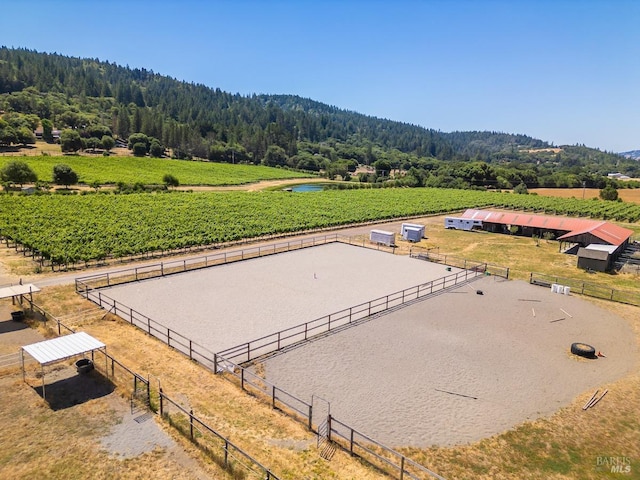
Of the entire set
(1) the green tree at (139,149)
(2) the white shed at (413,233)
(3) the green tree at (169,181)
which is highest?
(1) the green tree at (139,149)

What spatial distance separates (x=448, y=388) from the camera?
756 inches

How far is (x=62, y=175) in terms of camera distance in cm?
7825

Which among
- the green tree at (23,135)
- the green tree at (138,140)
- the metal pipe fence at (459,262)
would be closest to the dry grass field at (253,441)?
the metal pipe fence at (459,262)

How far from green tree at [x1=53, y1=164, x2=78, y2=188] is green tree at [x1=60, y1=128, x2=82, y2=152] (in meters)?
53.9

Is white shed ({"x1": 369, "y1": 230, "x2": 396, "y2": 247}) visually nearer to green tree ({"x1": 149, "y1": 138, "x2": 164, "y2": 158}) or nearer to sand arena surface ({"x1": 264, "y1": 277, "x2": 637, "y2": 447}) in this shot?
sand arena surface ({"x1": 264, "y1": 277, "x2": 637, "y2": 447})

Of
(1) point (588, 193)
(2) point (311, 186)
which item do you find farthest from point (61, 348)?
(1) point (588, 193)

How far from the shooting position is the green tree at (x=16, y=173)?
73438 mm

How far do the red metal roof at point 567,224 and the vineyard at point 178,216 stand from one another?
17.8 metres

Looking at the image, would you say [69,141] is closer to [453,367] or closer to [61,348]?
[61,348]

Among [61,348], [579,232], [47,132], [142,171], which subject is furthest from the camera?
[47,132]

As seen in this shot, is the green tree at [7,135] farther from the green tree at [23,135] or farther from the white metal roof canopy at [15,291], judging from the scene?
the white metal roof canopy at [15,291]

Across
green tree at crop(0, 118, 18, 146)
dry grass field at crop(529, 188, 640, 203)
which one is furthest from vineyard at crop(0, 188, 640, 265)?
green tree at crop(0, 118, 18, 146)

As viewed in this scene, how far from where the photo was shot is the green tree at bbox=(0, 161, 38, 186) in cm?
7344

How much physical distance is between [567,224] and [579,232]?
9.58 metres
